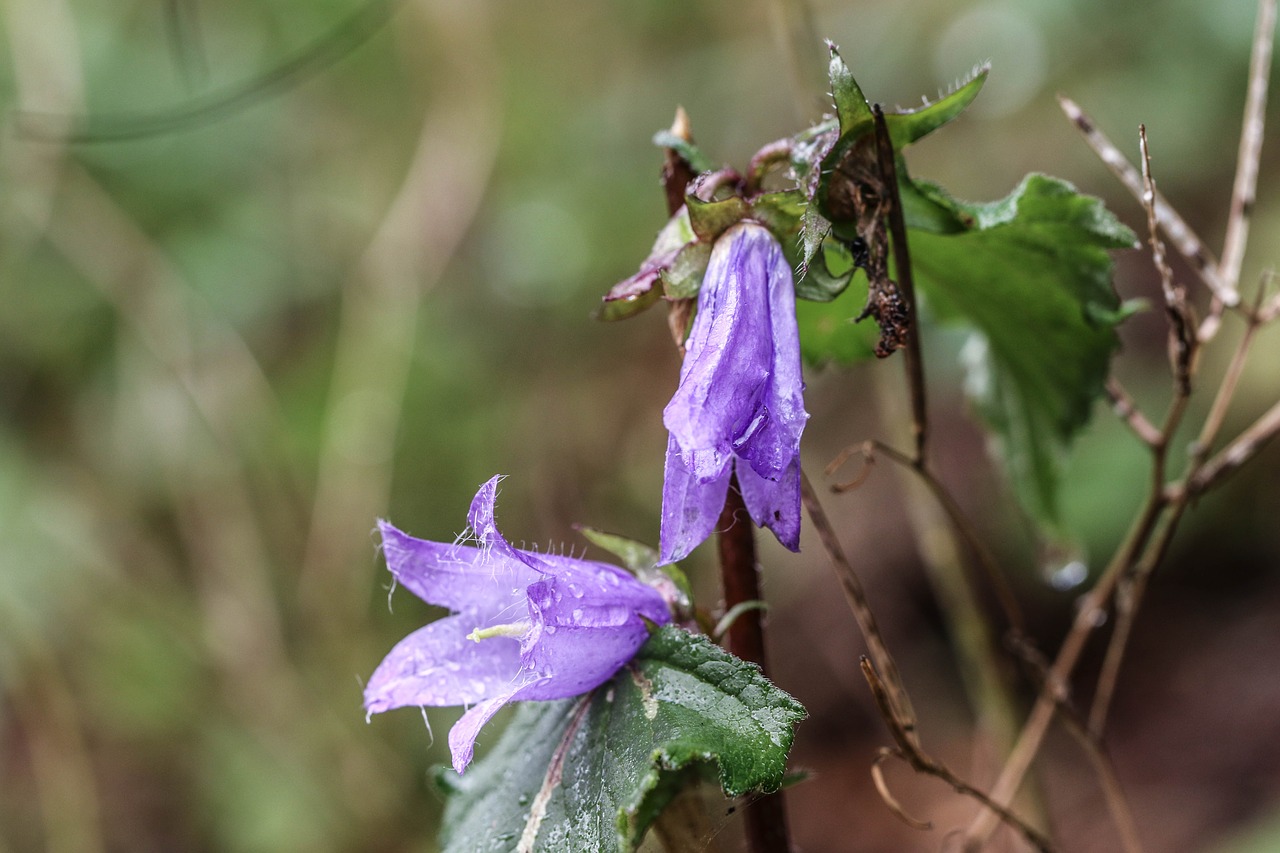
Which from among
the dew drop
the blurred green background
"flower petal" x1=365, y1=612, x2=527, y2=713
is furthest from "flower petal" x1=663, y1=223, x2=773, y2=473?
the blurred green background

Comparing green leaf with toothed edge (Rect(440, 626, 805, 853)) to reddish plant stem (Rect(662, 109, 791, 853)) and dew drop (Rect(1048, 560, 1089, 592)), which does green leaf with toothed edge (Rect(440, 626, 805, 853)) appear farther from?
dew drop (Rect(1048, 560, 1089, 592))

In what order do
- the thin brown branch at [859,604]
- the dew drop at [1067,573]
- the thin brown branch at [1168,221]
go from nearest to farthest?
the thin brown branch at [859,604] < the thin brown branch at [1168,221] < the dew drop at [1067,573]

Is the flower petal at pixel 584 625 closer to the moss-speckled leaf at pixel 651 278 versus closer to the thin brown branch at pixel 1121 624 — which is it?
the moss-speckled leaf at pixel 651 278

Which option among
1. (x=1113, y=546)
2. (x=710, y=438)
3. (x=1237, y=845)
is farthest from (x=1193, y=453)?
(x=1113, y=546)

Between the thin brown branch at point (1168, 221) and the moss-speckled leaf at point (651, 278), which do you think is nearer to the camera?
the moss-speckled leaf at point (651, 278)

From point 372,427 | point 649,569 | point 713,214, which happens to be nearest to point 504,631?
point 649,569

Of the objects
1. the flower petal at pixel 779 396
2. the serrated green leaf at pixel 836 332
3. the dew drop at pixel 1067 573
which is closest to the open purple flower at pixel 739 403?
the flower petal at pixel 779 396
